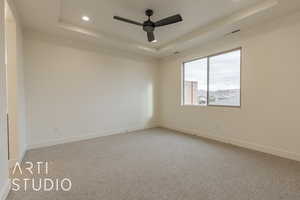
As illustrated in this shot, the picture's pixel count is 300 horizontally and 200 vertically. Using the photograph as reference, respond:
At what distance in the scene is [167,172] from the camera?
247cm

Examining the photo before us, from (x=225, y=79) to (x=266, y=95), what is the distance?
1060mm

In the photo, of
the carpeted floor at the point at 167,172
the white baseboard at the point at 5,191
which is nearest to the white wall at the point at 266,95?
the carpeted floor at the point at 167,172

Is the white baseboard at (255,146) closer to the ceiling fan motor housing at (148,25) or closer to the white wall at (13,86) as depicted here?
the ceiling fan motor housing at (148,25)

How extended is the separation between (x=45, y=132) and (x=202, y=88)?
4270mm

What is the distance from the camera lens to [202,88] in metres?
4.78

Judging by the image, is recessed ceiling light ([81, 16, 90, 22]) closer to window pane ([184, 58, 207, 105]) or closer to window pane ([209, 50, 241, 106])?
window pane ([184, 58, 207, 105])

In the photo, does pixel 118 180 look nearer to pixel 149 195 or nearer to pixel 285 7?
pixel 149 195

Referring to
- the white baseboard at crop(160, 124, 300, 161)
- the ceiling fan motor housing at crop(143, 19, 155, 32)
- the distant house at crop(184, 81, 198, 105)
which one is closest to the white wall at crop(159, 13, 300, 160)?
the white baseboard at crop(160, 124, 300, 161)

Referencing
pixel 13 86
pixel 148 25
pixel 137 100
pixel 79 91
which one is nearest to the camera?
pixel 13 86

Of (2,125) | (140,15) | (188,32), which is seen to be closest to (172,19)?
(140,15)

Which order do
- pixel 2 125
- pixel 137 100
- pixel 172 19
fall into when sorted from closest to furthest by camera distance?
pixel 2 125, pixel 172 19, pixel 137 100

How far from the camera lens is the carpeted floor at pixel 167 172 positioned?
1.91m

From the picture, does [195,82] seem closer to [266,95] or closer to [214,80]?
[214,80]

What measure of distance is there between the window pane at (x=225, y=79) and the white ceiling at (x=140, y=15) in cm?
65
